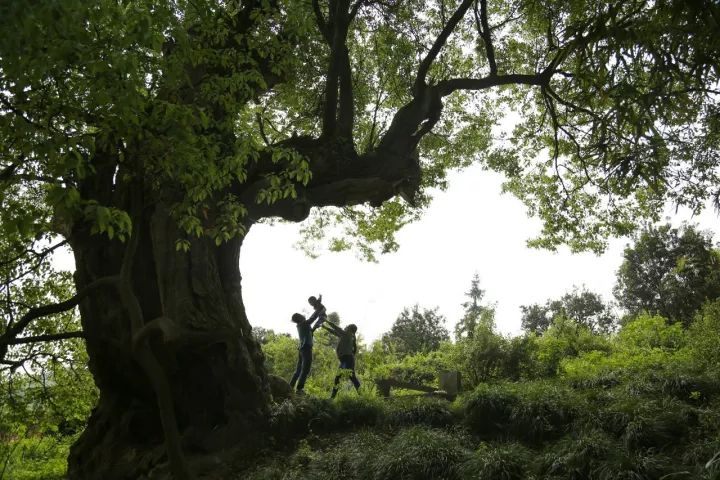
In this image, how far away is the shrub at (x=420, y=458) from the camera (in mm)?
6152

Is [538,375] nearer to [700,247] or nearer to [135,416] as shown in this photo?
[135,416]

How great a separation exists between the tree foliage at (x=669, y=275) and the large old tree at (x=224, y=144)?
22.2 meters

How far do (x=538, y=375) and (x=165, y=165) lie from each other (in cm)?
1150

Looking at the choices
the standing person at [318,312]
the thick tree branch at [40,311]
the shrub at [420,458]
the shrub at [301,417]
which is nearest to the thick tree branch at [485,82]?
the standing person at [318,312]

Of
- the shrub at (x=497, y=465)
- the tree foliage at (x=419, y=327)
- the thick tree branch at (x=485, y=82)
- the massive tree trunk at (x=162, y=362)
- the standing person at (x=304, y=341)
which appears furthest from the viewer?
the tree foliage at (x=419, y=327)

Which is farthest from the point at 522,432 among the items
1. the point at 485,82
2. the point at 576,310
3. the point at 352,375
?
the point at 576,310

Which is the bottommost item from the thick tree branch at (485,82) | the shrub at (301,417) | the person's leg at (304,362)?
the shrub at (301,417)

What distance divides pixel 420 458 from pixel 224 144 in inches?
171

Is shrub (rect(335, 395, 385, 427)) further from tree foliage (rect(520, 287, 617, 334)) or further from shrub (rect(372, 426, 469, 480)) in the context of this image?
tree foliage (rect(520, 287, 617, 334))

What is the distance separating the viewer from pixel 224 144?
17.5 feet

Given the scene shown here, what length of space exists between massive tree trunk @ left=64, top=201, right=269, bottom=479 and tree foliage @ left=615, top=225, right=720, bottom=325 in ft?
90.0

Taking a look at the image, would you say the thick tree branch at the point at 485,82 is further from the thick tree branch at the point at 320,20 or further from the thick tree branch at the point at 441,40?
the thick tree branch at the point at 320,20

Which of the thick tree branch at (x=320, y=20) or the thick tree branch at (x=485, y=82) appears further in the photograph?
the thick tree branch at (x=485, y=82)

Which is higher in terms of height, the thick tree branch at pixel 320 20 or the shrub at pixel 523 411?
the thick tree branch at pixel 320 20
